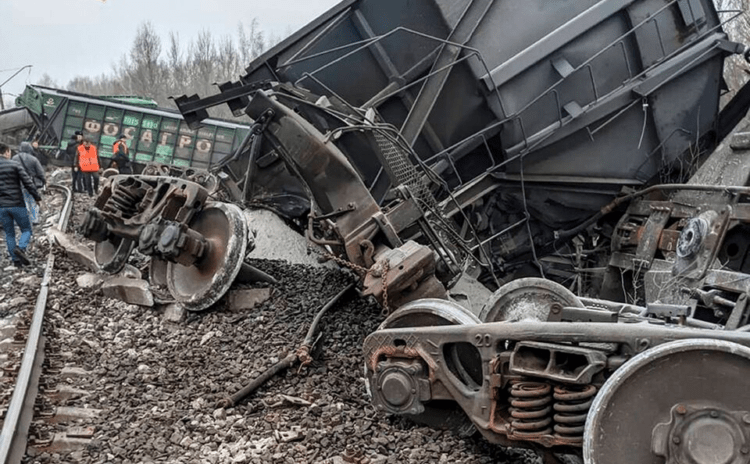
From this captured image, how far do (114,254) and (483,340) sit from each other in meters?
4.52

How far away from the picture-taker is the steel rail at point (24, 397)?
3301 millimetres

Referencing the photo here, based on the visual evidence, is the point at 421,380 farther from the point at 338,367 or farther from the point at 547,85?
the point at 547,85

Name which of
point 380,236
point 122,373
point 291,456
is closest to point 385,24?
point 380,236

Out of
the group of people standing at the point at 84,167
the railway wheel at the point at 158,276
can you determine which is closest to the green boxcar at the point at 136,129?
the group of people standing at the point at 84,167

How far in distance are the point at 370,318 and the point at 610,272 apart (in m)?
3.08

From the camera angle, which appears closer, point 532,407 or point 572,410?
point 572,410

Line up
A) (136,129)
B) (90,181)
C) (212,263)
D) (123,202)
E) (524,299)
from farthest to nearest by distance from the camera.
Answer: (136,129) < (90,181) < (123,202) < (212,263) < (524,299)

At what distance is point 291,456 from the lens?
3.23 metres

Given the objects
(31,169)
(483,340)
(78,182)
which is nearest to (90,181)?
(78,182)

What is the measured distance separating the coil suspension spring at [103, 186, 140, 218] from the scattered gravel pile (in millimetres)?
849

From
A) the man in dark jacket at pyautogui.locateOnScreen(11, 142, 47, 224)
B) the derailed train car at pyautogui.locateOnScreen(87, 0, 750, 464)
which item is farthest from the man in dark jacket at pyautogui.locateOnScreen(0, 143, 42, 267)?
the man in dark jacket at pyautogui.locateOnScreen(11, 142, 47, 224)

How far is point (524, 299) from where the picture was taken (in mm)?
4184

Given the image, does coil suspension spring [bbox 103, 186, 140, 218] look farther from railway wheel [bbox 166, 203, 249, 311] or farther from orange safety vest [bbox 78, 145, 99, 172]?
orange safety vest [bbox 78, 145, 99, 172]

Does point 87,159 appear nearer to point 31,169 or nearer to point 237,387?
point 31,169
